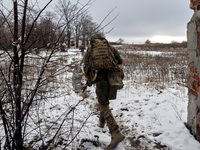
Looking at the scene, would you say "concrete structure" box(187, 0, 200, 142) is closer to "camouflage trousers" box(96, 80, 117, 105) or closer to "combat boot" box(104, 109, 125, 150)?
"combat boot" box(104, 109, 125, 150)

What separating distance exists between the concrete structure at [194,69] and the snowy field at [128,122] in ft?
0.90

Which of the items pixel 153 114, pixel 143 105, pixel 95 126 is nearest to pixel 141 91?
pixel 143 105

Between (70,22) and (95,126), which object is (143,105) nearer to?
(95,126)

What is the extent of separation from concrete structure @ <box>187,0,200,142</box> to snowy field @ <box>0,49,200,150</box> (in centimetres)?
28

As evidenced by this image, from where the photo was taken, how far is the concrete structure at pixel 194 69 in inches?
89.0

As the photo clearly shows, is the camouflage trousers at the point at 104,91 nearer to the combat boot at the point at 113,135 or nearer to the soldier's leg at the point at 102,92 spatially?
the soldier's leg at the point at 102,92

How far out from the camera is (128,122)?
3.35 meters

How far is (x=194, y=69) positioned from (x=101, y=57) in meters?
1.56

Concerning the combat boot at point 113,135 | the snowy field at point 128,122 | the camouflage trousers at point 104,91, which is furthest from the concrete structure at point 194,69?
the camouflage trousers at point 104,91

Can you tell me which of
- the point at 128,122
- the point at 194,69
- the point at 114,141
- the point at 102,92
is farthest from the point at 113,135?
the point at 194,69

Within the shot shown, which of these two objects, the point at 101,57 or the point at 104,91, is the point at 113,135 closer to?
the point at 104,91

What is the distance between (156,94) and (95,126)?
2512 millimetres

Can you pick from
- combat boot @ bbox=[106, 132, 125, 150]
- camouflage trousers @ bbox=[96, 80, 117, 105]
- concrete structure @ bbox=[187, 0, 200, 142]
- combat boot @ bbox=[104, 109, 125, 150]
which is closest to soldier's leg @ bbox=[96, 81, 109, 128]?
camouflage trousers @ bbox=[96, 80, 117, 105]

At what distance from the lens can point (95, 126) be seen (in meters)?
3.21
